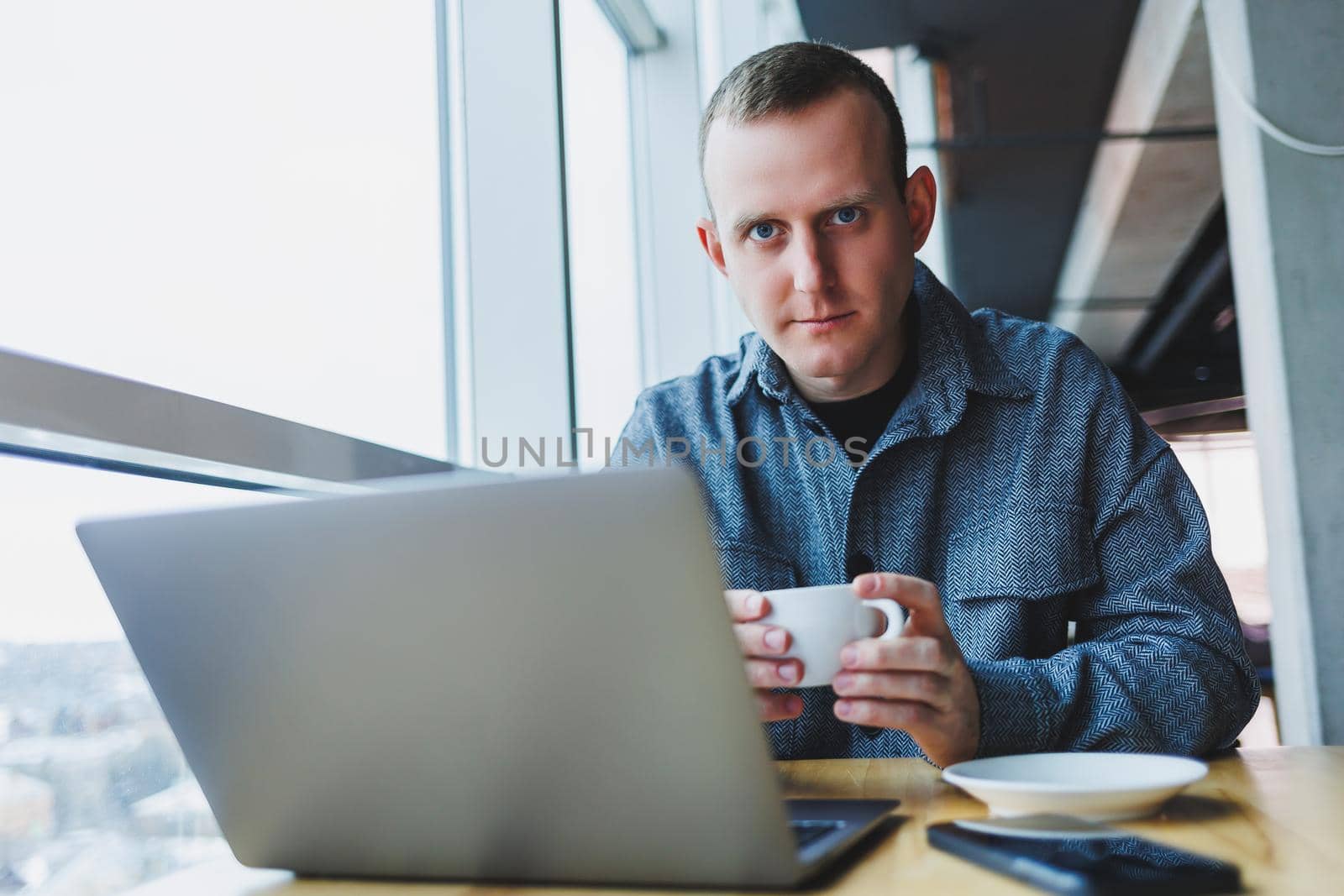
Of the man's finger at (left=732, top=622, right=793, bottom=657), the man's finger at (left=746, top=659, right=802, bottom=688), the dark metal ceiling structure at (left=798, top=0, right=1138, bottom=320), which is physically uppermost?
the dark metal ceiling structure at (left=798, top=0, right=1138, bottom=320)

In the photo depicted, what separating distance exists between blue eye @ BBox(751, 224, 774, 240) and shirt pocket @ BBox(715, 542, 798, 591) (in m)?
0.34

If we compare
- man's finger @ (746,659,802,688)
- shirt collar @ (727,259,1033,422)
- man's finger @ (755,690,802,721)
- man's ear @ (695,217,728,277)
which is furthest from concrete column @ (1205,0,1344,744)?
man's finger @ (746,659,802,688)

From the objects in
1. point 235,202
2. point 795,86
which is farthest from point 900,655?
point 235,202

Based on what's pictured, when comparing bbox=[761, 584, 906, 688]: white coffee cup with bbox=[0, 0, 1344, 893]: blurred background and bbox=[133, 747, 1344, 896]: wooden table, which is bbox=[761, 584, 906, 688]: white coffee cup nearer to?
bbox=[133, 747, 1344, 896]: wooden table

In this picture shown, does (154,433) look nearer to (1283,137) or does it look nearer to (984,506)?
(984,506)

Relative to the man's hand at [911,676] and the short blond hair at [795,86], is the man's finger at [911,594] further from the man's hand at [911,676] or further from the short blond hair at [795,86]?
the short blond hair at [795,86]

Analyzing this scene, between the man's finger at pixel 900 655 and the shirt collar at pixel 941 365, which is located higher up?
the shirt collar at pixel 941 365

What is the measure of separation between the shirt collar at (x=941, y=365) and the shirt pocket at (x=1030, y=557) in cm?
13

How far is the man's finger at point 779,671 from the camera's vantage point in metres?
0.63

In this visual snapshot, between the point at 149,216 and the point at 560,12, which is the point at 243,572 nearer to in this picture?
the point at 149,216

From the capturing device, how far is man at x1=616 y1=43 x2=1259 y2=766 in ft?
3.64

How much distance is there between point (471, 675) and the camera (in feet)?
1.58

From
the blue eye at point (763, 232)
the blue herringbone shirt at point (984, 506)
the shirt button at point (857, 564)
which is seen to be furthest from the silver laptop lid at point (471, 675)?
the blue eye at point (763, 232)

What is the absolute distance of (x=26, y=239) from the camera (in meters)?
0.84
